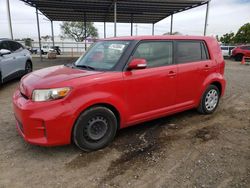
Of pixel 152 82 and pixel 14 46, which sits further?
pixel 14 46

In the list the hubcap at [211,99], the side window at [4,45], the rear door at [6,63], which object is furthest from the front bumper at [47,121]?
the side window at [4,45]

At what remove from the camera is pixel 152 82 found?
12.6ft

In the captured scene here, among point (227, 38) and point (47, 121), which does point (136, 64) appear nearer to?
point (47, 121)

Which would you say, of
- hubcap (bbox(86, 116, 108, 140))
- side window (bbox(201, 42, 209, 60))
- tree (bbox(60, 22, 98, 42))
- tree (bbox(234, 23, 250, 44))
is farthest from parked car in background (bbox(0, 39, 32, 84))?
tree (bbox(60, 22, 98, 42))

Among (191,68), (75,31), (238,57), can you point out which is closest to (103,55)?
(191,68)

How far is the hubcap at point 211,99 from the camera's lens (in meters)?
5.00

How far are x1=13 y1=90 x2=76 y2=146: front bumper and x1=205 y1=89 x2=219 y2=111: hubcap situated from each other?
3.09m

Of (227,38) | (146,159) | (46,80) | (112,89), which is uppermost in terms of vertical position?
(227,38)

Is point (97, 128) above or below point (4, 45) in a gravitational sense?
below

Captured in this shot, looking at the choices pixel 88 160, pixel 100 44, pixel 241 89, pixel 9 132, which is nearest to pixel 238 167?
pixel 88 160

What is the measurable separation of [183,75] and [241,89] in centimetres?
457

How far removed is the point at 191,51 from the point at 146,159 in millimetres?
2394

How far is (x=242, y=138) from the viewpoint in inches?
155

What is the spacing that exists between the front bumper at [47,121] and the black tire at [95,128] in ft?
0.47
